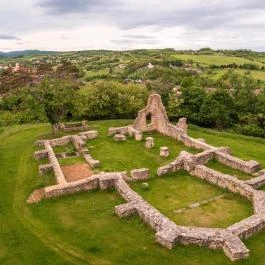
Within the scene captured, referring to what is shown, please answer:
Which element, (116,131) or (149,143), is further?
(116,131)

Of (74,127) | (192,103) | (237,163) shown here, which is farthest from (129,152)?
(192,103)

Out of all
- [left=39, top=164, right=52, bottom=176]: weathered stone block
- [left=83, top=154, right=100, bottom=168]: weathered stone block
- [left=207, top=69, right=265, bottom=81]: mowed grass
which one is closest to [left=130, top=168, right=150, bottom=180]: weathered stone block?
[left=83, top=154, right=100, bottom=168]: weathered stone block

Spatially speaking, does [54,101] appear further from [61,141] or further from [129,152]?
[129,152]

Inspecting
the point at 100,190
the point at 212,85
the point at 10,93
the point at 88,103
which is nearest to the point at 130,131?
the point at 88,103

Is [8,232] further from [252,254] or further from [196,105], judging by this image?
[196,105]

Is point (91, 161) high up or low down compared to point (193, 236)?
down

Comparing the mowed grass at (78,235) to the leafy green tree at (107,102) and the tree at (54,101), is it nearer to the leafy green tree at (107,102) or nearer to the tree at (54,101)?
the tree at (54,101)
